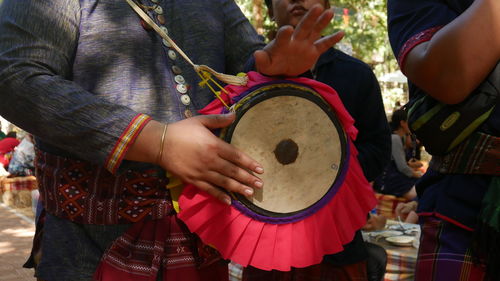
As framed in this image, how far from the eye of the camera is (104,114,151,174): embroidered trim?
1.26m

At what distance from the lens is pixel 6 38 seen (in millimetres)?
1301

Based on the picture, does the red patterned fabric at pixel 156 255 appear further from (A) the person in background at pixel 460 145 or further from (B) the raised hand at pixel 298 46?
(A) the person in background at pixel 460 145

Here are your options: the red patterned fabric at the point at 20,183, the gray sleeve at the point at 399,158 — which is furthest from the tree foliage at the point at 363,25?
the gray sleeve at the point at 399,158

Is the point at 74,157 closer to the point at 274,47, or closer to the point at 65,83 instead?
the point at 65,83

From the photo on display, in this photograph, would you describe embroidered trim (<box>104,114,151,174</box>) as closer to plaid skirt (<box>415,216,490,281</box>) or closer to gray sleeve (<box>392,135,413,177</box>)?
plaid skirt (<box>415,216,490,281</box>)

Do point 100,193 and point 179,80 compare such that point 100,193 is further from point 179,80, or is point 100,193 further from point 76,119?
point 179,80

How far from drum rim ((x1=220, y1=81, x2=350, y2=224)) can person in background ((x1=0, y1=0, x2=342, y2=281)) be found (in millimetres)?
47

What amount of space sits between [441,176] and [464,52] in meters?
0.39

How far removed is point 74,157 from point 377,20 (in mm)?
16584

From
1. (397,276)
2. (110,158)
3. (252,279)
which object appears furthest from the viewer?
(397,276)

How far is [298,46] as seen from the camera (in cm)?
140

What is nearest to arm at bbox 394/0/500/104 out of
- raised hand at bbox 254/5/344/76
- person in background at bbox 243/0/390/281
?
raised hand at bbox 254/5/344/76

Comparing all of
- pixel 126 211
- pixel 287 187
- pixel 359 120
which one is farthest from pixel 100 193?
pixel 359 120

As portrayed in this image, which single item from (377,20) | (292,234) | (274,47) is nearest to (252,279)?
(292,234)
